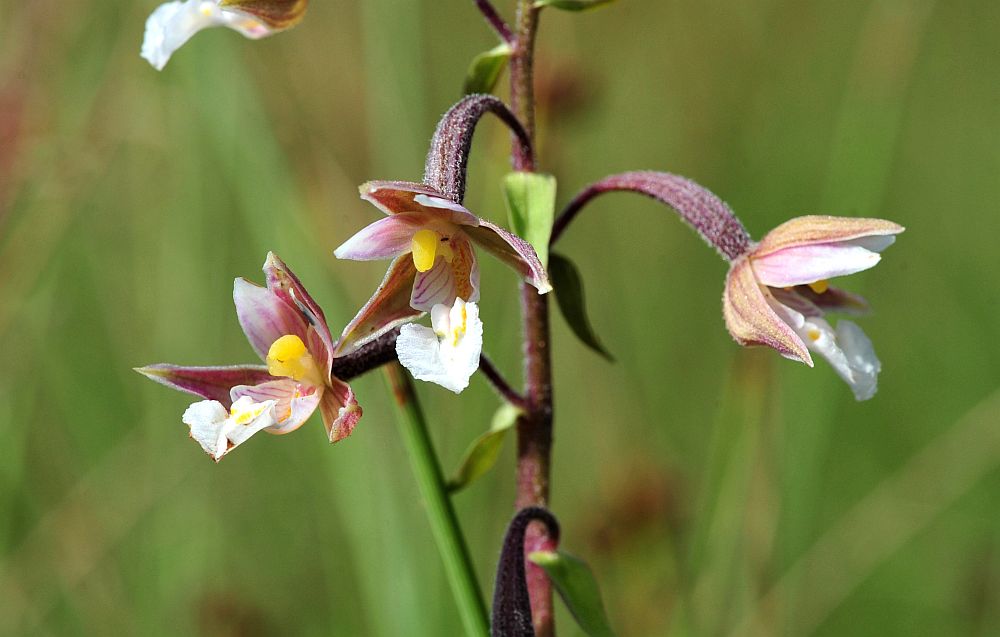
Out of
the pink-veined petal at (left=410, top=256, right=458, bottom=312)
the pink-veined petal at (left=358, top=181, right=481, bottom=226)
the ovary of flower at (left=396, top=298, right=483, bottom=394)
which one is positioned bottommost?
the ovary of flower at (left=396, top=298, right=483, bottom=394)

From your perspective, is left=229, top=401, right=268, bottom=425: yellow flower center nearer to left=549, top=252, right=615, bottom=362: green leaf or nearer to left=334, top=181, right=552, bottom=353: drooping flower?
left=334, top=181, right=552, bottom=353: drooping flower

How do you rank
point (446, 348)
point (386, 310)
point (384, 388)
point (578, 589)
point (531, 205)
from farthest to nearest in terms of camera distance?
point (384, 388) < point (578, 589) < point (531, 205) < point (386, 310) < point (446, 348)

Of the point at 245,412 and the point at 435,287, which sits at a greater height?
the point at 435,287

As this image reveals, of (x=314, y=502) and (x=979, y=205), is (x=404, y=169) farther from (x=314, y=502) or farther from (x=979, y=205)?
(x=979, y=205)

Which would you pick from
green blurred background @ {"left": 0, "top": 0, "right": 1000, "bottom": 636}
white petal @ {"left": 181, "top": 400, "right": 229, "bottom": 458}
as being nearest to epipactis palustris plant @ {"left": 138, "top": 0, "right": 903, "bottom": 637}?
white petal @ {"left": 181, "top": 400, "right": 229, "bottom": 458}

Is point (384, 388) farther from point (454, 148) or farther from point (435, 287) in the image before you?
point (454, 148)

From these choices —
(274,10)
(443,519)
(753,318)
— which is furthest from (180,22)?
(753,318)

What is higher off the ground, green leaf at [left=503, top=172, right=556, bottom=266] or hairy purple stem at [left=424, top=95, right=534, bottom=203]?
hairy purple stem at [left=424, top=95, right=534, bottom=203]

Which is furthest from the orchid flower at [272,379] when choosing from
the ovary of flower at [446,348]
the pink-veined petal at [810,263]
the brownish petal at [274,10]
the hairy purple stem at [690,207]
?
the pink-veined petal at [810,263]
